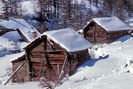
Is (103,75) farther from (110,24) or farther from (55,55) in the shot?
(110,24)

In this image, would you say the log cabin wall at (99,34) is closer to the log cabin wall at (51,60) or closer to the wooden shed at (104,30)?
the wooden shed at (104,30)

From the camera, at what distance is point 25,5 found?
82938mm

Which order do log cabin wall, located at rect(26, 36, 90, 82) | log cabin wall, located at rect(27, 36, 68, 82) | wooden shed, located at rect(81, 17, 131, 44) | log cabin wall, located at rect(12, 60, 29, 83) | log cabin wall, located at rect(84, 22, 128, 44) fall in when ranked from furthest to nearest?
log cabin wall, located at rect(84, 22, 128, 44)
wooden shed, located at rect(81, 17, 131, 44)
log cabin wall, located at rect(12, 60, 29, 83)
log cabin wall, located at rect(27, 36, 68, 82)
log cabin wall, located at rect(26, 36, 90, 82)

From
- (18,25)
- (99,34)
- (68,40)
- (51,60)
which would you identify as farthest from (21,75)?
(18,25)

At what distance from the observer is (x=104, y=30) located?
1817 inches

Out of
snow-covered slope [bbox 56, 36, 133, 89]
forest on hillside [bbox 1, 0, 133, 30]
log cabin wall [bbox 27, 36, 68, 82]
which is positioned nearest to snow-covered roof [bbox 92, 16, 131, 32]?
forest on hillside [bbox 1, 0, 133, 30]

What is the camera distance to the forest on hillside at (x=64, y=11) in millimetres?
72625

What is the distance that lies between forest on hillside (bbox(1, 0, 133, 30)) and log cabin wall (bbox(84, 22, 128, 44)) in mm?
17876

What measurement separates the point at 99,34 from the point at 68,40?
72.3 feet

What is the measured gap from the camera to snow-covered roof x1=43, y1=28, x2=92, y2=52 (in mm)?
24453

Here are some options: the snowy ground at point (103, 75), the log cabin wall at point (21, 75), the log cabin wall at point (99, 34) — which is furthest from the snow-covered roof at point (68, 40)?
the log cabin wall at point (99, 34)

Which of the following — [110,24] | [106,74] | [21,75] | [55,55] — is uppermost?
[106,74]

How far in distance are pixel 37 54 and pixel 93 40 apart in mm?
22023

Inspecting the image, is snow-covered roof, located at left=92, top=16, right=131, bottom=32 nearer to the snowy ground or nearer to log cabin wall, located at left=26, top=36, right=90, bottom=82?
the snowy ground
